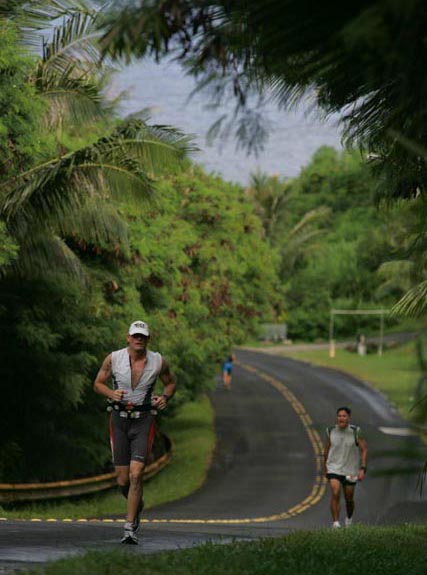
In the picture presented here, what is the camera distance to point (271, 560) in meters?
8.93

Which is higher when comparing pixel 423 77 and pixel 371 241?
pixel 371 241

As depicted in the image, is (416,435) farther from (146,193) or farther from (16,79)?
(16,79)

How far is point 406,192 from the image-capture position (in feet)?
31.4

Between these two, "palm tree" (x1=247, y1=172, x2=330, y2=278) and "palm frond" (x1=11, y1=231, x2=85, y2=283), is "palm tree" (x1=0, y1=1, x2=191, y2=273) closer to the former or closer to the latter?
"palm frond" (x1=11, y1=231, x2=85, y2=283)

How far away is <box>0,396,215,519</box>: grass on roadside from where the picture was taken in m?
24.7

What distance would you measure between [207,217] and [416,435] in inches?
1520

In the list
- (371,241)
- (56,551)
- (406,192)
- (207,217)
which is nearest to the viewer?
(406,192)

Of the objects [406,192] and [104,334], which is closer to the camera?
[406,192]

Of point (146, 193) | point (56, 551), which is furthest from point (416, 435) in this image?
point (146, 193)

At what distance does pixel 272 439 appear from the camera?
45469 millimetres

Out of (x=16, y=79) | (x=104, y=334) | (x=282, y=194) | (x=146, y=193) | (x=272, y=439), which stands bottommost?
(x=272, y=439)

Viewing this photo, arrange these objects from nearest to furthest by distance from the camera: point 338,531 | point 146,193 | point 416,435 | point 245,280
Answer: point 416,435, point 338,531, point 146,193, point 245,280

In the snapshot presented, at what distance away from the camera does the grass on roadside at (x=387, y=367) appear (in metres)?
5.94

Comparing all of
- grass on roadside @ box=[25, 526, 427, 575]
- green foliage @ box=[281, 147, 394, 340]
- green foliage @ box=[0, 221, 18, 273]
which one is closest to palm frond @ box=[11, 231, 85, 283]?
green foliage @ box=[0, 221, 18, 273]
